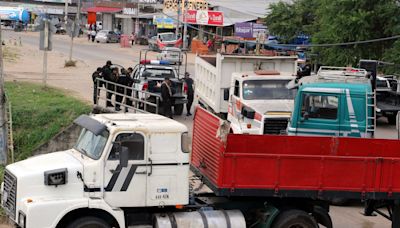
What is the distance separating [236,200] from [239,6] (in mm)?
63008

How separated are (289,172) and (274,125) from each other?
624cm

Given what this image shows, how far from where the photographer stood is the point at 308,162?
11.2 metres

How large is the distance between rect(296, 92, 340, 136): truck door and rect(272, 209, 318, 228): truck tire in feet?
14.1

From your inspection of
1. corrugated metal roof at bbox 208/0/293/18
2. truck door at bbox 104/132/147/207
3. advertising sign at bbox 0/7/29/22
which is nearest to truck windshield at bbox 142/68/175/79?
truck door at bbox 104/132/147/207

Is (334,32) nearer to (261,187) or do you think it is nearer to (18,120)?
(18,120)

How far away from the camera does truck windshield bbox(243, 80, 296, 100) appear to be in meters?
18.6

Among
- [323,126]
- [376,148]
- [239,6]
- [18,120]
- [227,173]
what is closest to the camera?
[227,173]

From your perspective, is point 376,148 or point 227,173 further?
point 376,148

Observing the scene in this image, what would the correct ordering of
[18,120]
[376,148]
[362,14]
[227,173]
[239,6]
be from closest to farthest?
[227,173], [376,148], [18,120], [362,14], [239,6]

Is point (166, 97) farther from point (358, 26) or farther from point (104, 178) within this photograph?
point (358, 26)

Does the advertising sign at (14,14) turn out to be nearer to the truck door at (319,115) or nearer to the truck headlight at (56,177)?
the truck door at (319,115)

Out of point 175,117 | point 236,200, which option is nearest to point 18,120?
point 175,117

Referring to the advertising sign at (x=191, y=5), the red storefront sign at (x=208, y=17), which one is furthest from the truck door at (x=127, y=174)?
the advertising sign at (x=191, y=5)

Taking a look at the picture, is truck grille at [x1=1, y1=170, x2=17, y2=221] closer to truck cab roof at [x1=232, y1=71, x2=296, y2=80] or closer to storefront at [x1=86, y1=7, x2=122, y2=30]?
truck cab roof at [x1=232, y1=71, x2=296, y2=80]
